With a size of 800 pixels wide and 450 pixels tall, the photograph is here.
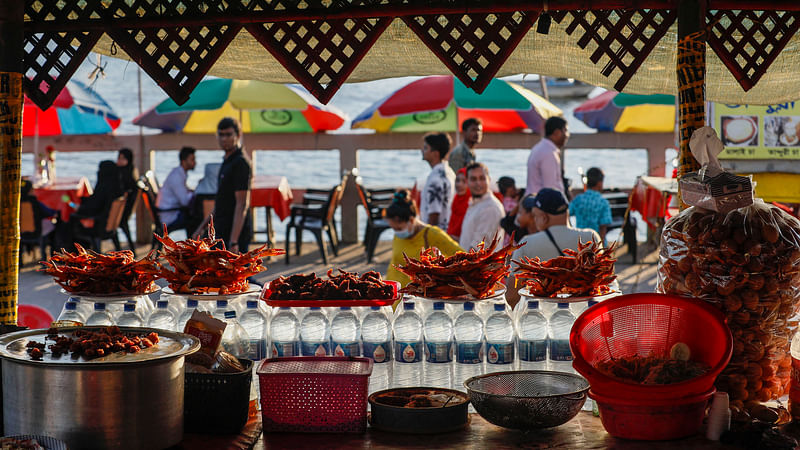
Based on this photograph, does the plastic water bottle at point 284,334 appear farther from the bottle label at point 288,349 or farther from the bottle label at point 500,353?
the bottle label at point 500,353

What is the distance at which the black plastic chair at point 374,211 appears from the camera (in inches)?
467

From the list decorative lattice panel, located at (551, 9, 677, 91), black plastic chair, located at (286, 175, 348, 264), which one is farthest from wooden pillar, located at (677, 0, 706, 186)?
black plastic chair, located at (286, 175, 348, 264)

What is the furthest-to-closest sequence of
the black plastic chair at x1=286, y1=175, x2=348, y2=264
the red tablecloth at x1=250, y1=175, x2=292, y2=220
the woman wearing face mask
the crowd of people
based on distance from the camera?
the red tablecloth at x1=250, y1=175, x2=292, y2=220
the black plastic chair at x1=286, y1=175, x2=348, y2=264
the woman wearing face mask
the crowd of people

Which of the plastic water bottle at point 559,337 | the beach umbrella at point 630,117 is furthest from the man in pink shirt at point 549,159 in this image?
the beach umbrella at point 630,117

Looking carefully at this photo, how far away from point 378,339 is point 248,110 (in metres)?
11.0

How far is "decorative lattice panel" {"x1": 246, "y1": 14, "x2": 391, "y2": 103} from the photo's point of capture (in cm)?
339

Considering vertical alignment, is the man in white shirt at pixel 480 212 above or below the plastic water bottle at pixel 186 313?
above

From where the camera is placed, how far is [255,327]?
330 centimetres

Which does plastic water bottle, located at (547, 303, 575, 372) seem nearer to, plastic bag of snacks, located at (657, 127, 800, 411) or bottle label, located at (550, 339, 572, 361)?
bottle label, located at (550, 339, 572, 361)

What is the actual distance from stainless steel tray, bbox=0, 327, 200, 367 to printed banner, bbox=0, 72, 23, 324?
89cm

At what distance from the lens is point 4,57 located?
11.4 feet

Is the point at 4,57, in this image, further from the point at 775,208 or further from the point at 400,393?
the point at 775,208

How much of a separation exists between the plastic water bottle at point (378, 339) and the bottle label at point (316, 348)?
146mm

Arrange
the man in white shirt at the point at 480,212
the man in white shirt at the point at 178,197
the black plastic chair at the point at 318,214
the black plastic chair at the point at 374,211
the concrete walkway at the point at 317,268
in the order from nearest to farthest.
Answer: the man in white shirt at the point at 480,212 → the concrete walkway at the point at 317,268 → the man in white shirt at the point at 178,197 → the black plastic chair at the point at 374,211 → the black plastic chair at the point at 318,214
